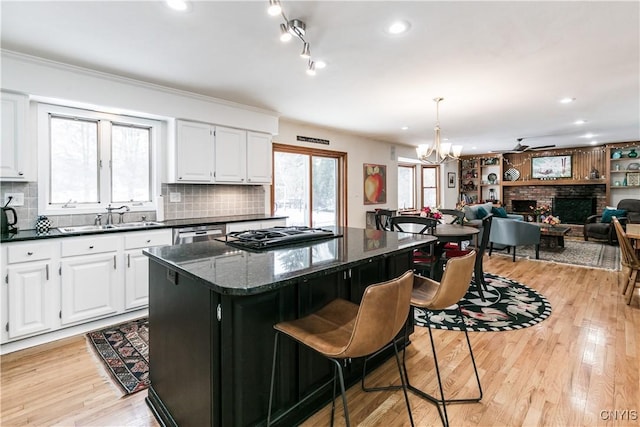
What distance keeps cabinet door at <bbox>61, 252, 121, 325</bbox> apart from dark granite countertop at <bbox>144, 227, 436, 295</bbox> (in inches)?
57.4

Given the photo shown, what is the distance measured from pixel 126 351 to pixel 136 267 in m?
0.88

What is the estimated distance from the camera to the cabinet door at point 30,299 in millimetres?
2520

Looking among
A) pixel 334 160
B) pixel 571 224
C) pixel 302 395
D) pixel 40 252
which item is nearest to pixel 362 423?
pixel 302 395

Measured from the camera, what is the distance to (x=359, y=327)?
1.24 meters

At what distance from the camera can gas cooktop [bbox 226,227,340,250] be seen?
198cm

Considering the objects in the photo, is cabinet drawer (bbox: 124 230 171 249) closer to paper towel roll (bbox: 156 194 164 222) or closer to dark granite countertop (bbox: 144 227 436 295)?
paper towel roll (bbox: 156 194 164 222)

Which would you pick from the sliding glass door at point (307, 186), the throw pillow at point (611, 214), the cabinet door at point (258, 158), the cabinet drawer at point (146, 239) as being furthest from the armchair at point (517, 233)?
the cabinet drawer at point (146, 239)

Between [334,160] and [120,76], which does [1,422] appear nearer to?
[120,76]

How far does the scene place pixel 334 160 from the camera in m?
6.37

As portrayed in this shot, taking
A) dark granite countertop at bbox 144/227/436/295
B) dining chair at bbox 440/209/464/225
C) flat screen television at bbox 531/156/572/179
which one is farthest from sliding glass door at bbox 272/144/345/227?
flat screen television at bbox 531/156/572/179

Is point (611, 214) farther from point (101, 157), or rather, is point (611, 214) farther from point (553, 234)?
point (101, 157)

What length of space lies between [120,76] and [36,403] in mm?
2850

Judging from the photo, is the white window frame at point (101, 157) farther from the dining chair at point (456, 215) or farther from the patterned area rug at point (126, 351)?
the dining chair at point (456, 215)

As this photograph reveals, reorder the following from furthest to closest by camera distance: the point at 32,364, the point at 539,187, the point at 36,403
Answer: the point at 539,187 → the point at 32,364 → the point at 36,403
